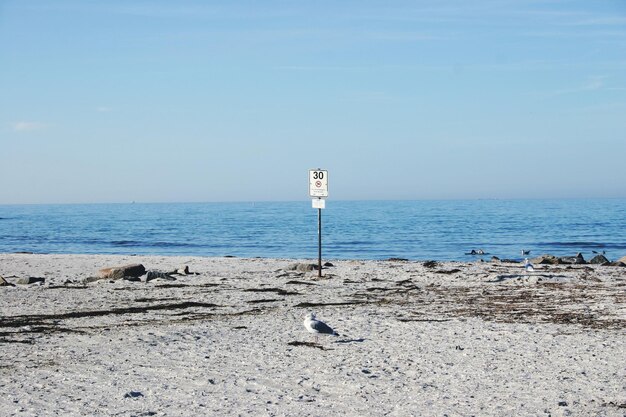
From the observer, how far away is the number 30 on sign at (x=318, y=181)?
1990cm

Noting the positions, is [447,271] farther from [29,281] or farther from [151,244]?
[151,244]

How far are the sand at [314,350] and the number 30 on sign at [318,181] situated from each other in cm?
274

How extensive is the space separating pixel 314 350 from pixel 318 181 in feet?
34.0

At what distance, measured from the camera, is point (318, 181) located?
787 inches

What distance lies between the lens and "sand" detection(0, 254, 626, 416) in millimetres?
7367

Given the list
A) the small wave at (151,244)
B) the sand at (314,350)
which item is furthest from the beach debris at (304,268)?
the small wave at (151,244)

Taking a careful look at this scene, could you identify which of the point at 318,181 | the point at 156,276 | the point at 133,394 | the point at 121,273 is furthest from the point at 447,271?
the point at 133,394

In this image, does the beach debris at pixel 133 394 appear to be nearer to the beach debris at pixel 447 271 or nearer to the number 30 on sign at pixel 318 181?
the number 30 on sign at pixel 318 181

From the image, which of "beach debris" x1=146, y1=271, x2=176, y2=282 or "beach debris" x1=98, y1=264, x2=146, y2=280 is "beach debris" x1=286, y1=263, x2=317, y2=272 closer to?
"beach debris" x1=146, y1=271, x2=176, y2=282

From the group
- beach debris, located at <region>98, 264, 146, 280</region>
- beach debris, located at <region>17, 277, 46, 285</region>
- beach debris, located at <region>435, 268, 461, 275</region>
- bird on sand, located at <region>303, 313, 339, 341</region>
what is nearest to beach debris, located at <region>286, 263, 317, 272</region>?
beach debris, located at <region>435, 268, 461, 275</region>

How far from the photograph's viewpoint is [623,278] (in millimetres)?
20484

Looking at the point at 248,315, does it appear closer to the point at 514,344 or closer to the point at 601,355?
the point at 514,344

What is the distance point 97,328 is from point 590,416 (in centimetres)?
777

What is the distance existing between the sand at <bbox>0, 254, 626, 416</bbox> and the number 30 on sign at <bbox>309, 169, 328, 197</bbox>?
274 centimetres
